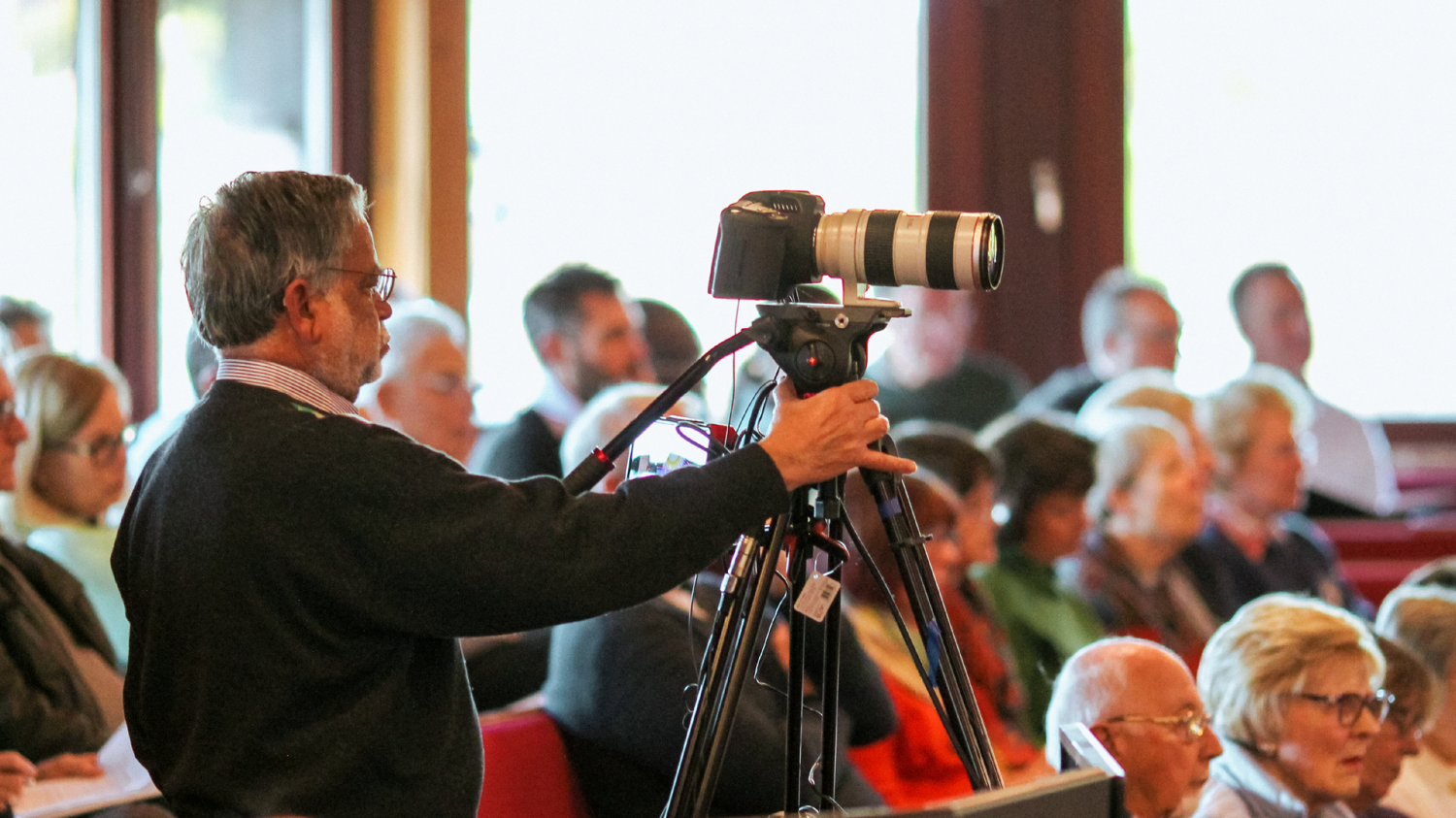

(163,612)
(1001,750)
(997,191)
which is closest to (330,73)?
(997,191)

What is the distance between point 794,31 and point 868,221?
13.3 feet

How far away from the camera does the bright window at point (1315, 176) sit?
5.60 metres

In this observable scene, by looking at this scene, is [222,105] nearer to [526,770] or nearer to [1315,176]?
[526,770]

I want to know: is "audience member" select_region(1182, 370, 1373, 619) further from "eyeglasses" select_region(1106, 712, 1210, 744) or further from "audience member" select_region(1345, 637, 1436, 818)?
"eyeglasses" select_region(1106, 712, 1210, 744)

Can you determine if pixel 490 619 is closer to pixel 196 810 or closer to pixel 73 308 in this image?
pixel 196 810

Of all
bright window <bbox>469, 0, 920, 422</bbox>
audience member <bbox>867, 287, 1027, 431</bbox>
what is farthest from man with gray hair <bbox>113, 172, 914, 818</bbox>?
bright window <bbox>469, 0, 920, 422</bbox>

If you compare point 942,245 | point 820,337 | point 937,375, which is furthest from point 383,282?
point 937,375

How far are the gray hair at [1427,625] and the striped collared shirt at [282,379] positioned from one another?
189cm

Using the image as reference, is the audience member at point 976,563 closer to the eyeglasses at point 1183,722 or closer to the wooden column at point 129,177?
the eyeglasses at point 1183,722

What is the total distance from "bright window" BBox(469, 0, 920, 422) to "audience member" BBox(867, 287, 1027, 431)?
660 millimetres

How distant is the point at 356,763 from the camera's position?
→ 1361mm

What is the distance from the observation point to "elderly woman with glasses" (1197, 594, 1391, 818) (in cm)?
210

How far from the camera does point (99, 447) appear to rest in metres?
2.70

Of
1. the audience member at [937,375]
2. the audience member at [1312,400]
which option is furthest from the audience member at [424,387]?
the audience member at [1312,400]
